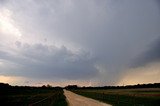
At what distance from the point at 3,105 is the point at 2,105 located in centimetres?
29

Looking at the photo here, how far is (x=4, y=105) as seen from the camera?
35031 millimetres

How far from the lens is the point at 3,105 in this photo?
34.8m

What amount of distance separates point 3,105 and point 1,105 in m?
0.49

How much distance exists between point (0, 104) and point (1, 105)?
425 millimetres

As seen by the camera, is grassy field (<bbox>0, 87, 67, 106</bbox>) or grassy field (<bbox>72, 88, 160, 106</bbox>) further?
grassy field (<bbox>72, 88, 160, 106</bbox>)

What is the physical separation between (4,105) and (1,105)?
772 mm

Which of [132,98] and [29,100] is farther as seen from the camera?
[132,98]

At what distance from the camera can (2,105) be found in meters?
34.5

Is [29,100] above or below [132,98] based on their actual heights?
below

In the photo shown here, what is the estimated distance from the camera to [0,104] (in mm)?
34656

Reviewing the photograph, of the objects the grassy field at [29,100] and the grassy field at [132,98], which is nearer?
the grassy field at [29,100]

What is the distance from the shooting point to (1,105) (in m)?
34.3
